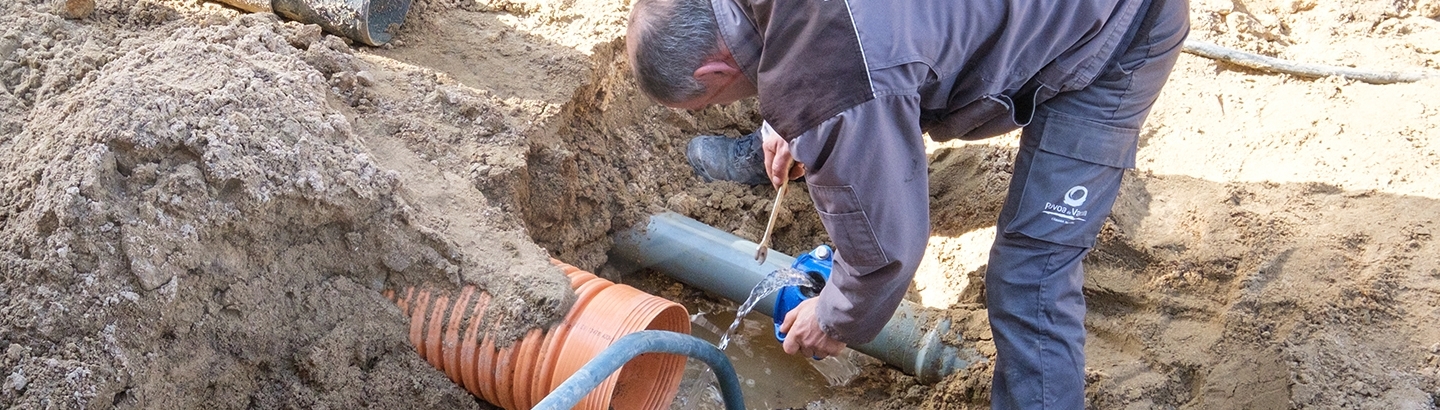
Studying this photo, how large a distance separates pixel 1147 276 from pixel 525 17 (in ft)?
8.10

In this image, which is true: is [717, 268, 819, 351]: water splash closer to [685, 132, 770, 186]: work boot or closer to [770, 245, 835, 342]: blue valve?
[770, 245, 835, 342]: blue valve

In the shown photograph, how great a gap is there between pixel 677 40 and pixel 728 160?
1.85m

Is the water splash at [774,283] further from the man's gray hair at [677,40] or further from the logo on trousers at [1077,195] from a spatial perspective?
the man's gray hair at [677,40]

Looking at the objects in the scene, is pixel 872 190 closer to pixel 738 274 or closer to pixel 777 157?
pixel 777 157

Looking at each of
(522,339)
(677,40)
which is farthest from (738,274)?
(677,40)

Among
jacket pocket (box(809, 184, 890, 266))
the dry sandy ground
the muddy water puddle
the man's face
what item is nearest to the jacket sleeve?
jacket pocket (box(809, 184, 890, 266))

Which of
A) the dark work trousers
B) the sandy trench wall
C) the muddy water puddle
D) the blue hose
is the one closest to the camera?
the blue hose

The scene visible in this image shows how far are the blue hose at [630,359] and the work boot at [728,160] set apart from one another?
1.41 m

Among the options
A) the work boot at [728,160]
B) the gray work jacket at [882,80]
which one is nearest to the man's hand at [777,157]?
the gray work jacket at [882,80]

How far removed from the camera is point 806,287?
2.88 meters

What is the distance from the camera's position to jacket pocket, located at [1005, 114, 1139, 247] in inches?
95.3

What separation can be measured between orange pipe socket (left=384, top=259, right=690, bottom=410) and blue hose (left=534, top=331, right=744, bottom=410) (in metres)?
0.20

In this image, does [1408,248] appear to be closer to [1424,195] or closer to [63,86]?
[1424,195]

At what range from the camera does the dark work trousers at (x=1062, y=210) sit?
239cm
